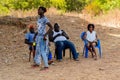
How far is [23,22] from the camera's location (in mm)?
15742

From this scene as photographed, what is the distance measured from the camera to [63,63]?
10.0 metres

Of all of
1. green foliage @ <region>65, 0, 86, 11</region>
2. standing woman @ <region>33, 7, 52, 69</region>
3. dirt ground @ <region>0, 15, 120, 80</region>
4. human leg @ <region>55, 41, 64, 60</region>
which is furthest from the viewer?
green foliage @ <region>65, 0, 86, 11</region>

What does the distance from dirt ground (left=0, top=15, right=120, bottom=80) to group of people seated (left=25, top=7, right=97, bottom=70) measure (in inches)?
9.7

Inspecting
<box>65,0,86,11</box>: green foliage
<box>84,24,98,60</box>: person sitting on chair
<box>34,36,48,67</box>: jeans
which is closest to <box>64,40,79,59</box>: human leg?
<box>84,24,98,60</box>: person sitting on chair

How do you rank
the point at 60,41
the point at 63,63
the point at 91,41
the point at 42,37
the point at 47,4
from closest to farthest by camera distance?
the point at 42,37 < the point at 63,63 < the point at 60,41 < the point at 91,41 < the point at 47,4

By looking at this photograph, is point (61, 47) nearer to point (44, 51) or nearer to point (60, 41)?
point (60, 41)

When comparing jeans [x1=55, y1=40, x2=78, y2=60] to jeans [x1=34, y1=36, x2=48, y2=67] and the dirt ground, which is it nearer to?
the dirt ground

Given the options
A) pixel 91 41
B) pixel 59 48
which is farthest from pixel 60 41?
pixel 91 41

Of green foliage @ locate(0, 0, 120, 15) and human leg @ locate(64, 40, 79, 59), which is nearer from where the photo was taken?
human leg @ locate(64, 40, 79, 59)

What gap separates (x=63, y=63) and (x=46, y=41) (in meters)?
1.19

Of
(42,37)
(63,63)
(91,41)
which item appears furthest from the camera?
(91,41)

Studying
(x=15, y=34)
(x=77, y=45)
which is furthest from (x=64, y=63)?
(x=15, y=34)

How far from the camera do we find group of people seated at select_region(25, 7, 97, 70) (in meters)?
9.03

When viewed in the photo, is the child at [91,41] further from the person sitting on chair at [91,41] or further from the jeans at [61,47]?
the jeans at [61,47]
